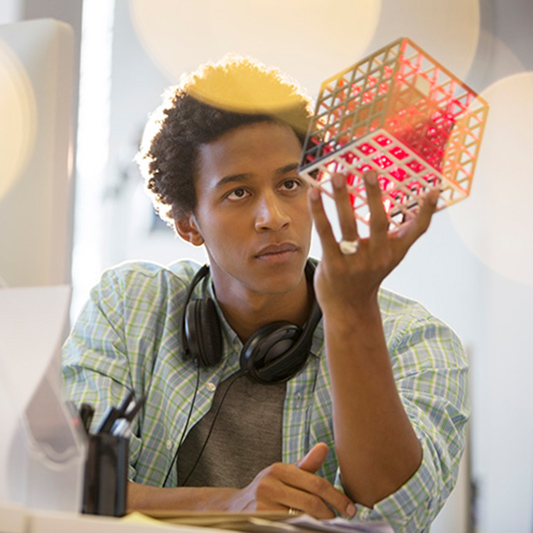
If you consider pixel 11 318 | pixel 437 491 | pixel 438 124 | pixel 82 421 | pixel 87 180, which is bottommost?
pixel 437 491

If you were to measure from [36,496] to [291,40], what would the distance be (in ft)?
10.7

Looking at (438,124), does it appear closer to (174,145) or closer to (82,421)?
(82,421)

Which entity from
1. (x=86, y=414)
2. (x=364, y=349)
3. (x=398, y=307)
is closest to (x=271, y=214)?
(x=398, y=307)

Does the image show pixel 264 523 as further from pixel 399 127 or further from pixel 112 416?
pixel 399 127

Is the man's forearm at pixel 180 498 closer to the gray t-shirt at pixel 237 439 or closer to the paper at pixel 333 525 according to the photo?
the gray t-shirt at pixel 237 439

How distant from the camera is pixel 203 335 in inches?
55.6

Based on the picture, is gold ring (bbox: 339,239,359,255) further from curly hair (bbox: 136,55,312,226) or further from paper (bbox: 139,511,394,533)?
curly hair (bbox: 136,55,312,226)

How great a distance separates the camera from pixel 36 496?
64 centimetres

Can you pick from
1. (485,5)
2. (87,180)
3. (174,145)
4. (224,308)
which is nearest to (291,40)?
(485,5)

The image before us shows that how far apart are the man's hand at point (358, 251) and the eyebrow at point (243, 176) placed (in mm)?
476

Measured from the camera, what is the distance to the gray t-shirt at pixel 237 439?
53.6 inches

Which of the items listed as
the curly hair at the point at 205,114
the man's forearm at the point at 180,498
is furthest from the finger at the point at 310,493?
the curly hair at the point at 205,114

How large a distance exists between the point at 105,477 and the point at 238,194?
2.74 ft

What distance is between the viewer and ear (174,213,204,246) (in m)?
1.68
